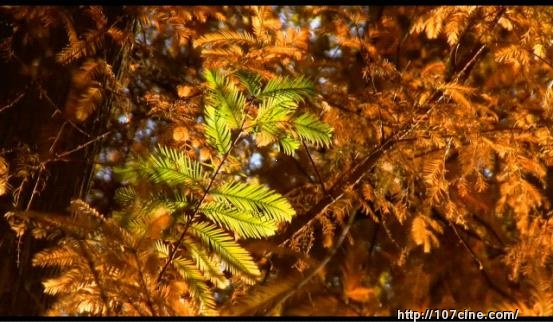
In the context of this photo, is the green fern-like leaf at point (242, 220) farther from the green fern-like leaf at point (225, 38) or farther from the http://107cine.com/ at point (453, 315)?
the green fern-like leaf at point (225, 38)

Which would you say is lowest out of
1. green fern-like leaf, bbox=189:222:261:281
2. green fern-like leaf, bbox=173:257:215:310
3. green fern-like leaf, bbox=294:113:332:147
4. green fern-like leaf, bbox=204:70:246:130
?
green fern-like leaf, bbox=173:257:215:310

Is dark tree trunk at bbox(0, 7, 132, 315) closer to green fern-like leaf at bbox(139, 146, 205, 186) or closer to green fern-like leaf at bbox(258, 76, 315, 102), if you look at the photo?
green fern-like leaf at bbox(139, 146, 205, 186)

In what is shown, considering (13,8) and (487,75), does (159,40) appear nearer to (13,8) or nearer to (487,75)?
(13,8)

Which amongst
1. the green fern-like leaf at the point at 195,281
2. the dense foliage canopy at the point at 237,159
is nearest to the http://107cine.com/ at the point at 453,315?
the dense foliage canopy at the point at 237,159

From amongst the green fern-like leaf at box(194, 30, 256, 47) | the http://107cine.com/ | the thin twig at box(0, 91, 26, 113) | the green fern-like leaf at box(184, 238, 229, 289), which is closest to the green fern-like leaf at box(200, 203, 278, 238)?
the green fern-like leaf at box(184, 238, 229, 289)

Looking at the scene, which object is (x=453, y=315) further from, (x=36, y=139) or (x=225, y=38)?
(x=36, y=139)

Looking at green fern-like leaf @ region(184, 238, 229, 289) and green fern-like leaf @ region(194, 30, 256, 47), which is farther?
green fern-like leaf @ region(194, 30, 256, 47)

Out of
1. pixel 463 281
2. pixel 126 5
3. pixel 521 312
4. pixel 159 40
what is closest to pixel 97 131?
pixel 126 5

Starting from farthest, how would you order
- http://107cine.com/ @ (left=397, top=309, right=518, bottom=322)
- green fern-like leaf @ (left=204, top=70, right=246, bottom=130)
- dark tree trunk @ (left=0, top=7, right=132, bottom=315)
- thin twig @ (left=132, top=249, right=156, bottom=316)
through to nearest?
1. dark tree trunk @ (left=0, top=7, right=132, bottom=315)
2. http://107cine.com/ @ (left=397, top=309, right=518, bottom=322)
3. green fern-like leaf @ (left=204, top=70, right=246, bottom=130)
4. thin twig @ (left=132, top=249, right=156, bottom=316)
